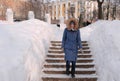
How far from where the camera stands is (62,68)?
38.0 feet

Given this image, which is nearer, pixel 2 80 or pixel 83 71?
pixel 2 80

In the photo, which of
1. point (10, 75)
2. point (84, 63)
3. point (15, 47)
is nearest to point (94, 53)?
point (84, 63)

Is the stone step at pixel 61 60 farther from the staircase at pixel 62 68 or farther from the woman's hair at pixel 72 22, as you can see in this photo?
the woman's hair at pixel 72 22

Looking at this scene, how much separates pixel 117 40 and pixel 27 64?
3.57 m

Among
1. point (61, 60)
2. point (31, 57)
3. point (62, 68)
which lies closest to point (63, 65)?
point (62, 68)

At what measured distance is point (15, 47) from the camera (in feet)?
30.6

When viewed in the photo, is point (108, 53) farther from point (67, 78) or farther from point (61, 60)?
point (61, 60)

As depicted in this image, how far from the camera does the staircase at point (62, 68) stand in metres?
10.4

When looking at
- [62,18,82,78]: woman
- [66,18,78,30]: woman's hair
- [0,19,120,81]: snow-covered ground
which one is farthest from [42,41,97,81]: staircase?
[66,18,78,30]: woman's hair

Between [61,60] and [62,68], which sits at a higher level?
[61,60]

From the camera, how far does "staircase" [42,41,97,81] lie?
10.4 meters

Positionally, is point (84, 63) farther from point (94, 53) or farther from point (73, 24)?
point (73, 24)

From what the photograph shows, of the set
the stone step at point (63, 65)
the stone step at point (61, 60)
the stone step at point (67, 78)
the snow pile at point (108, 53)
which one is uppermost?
the snow pile at point (108, 53)

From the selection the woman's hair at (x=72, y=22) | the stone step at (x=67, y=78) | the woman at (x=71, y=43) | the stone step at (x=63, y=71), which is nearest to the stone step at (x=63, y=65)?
the stone step at (x=63, y=71)
